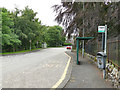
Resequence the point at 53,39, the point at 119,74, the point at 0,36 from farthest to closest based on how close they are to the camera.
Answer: the point at 53,39, the point at 0,36, the point at 119,74

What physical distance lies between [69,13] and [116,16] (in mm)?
9183

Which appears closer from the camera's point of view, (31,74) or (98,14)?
(31,74)

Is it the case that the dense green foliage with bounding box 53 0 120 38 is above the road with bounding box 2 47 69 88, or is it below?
above

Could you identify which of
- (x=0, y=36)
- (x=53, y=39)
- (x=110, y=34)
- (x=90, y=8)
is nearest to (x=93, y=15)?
(x=90, y=8)

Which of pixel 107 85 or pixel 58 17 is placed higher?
pixel 58 17

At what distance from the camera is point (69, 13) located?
16172mm

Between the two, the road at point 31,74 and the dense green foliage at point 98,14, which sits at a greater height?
the dense green foliage at point 98,14

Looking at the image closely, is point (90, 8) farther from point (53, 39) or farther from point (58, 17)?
point (53, 39)

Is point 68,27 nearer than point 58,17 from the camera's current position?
No

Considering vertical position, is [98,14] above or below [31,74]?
above

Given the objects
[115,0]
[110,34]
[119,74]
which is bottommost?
[119,74]

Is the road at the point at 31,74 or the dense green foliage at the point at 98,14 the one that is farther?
the dense green foliage at the point at 98,14

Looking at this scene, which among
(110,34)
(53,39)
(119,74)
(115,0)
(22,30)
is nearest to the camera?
(119,74)

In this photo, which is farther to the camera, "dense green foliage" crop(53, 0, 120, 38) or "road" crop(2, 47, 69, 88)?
"dense green foliage" crop(53, 0, 120, 38)
